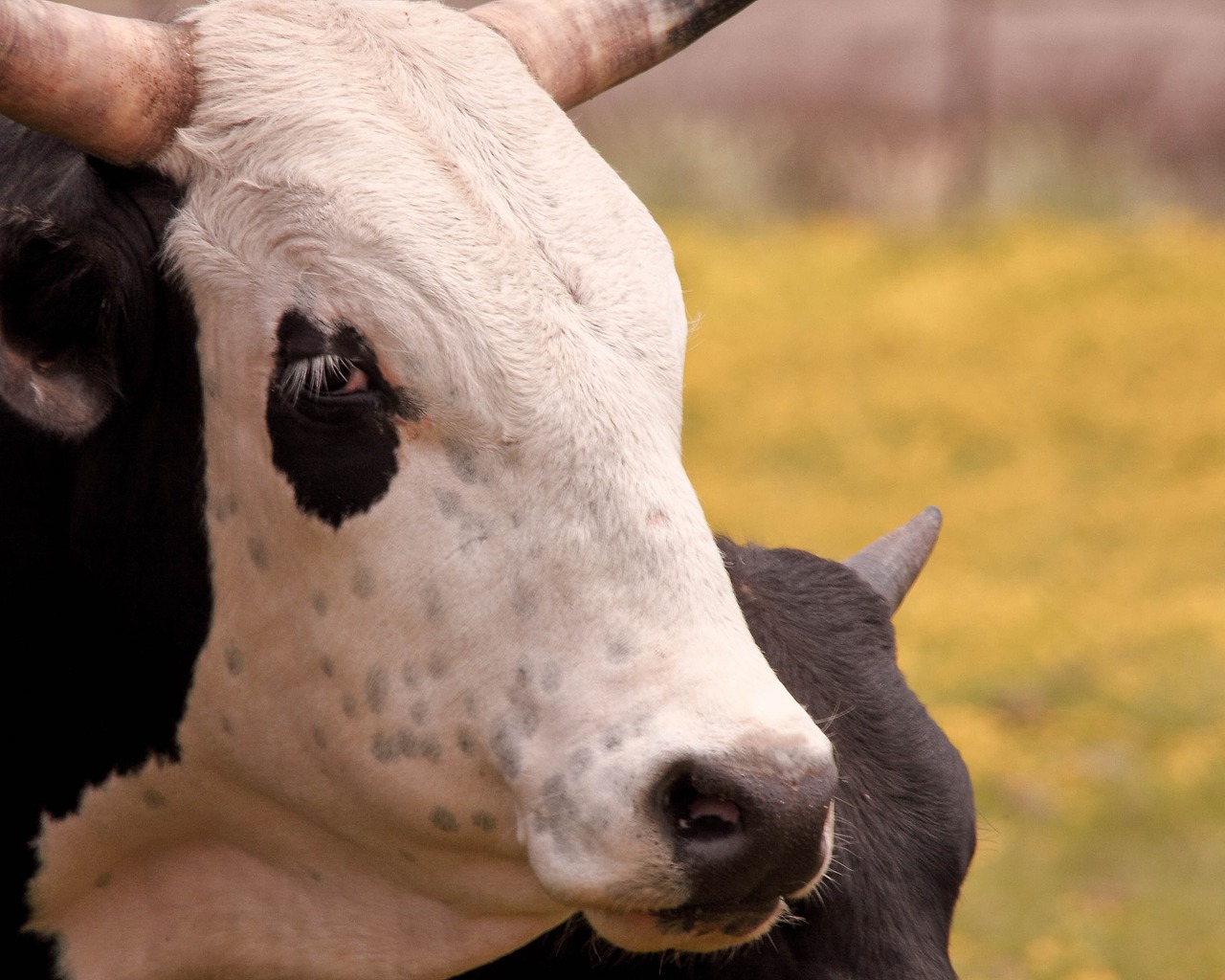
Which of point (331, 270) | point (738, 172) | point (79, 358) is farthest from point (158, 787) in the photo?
point (738, 172)

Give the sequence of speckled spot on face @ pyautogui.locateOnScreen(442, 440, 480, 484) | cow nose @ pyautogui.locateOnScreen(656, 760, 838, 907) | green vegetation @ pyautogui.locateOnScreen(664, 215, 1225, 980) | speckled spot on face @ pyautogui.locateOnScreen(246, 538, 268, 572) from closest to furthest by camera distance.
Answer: cow nose @ pyautogui.locateOnScreen(656, 760, 838, 907) → speckled spot on face @ pyautogui.locateOnScreen(442, 440, 480, 484) → speckled spot on face @ pyautogui.locateOnScreen(246, 538, 268, 572) → green vegetation @ pyautogui.locateOnScreen(664, 215, 1225, 980)

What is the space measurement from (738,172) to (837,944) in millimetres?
13949

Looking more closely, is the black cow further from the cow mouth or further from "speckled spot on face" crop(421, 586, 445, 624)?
the cow mouth

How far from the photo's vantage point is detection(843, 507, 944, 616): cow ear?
3703mm

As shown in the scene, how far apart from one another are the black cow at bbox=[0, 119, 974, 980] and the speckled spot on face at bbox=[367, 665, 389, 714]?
0.99 ft

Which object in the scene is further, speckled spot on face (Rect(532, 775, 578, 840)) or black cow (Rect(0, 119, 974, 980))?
black cow (Rect(0, 119, 974, 980))

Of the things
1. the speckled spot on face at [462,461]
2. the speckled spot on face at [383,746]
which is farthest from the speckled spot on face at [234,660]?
the speckled spot on face at [462,461]

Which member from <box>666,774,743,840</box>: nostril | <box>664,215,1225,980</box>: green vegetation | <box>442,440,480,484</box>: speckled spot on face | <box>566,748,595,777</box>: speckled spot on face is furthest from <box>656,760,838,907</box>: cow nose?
<box>664,215,1225,980</box>: green vegetation

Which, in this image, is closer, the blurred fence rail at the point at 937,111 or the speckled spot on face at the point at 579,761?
the speckled spot on face at the point at 579,761

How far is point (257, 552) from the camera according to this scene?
2.63m

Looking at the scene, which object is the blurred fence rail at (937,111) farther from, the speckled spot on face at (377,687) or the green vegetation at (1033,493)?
the speckled spot on face at (377,687)

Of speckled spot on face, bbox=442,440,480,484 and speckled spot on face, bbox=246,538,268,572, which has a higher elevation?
speckled spot on face, bbox=442,440,480,484

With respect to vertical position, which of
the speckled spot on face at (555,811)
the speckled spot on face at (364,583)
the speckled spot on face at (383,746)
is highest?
the speckled spot on face at (364,583)

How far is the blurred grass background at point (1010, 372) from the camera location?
25.3ft
